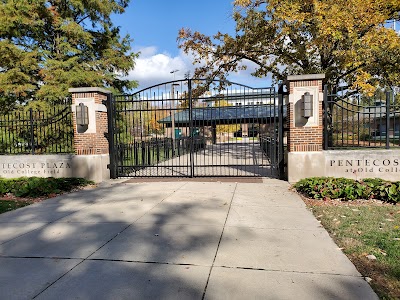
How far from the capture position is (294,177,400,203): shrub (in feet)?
20.1

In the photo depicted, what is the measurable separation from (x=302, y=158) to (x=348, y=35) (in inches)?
239

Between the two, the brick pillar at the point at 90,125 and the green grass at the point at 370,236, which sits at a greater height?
the brick pillar at the point at 90,125

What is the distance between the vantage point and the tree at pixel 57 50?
1355 cm

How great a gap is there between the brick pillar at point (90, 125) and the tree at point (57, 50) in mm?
5350

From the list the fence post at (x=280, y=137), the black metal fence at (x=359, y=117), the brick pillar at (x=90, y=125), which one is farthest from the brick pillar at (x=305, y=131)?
the brick pillar at (x=90, y=125)

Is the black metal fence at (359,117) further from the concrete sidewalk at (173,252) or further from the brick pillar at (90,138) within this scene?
the brick pillar at (90,138)

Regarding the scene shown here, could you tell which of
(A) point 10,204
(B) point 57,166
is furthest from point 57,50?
(A) point 10,204

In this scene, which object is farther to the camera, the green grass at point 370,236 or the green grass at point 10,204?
the green grass at point 10,204

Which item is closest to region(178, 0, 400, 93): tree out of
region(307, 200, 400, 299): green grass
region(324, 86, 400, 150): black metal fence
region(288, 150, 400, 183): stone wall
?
region(324, 86, 400, 150): black metal fence

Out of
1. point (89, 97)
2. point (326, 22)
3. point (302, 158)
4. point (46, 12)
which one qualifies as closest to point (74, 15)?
point (46, 12)

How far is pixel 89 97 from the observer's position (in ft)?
29.3

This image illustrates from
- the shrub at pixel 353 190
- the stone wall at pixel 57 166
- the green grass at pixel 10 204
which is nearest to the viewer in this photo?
the shrub at pixel 353 190

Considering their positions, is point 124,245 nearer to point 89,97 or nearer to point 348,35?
point 89,97

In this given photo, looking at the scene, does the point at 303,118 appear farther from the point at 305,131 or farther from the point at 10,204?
the point at 10,204
